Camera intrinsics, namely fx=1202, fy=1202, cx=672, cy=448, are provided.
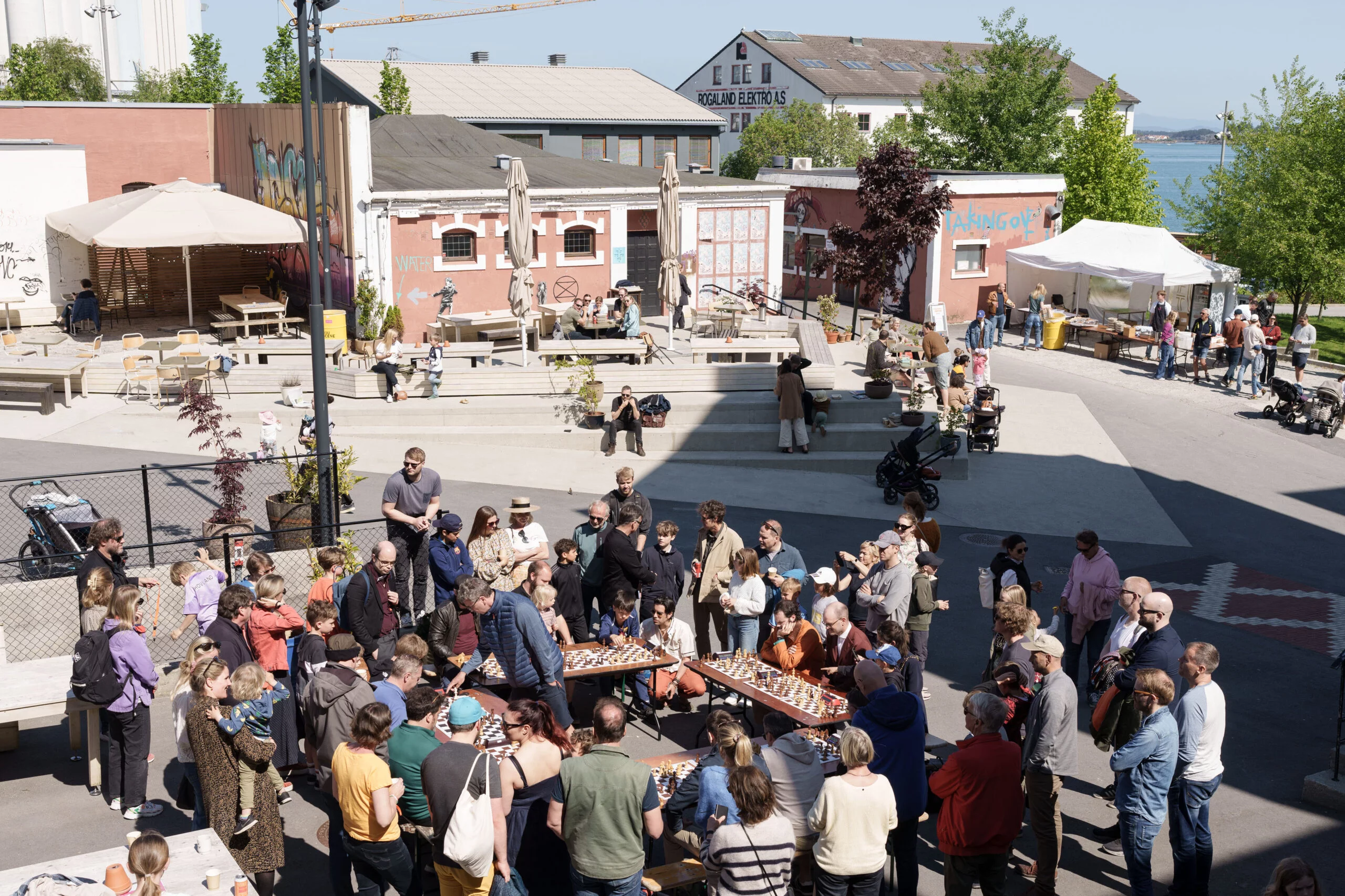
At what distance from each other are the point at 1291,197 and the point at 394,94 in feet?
99.6

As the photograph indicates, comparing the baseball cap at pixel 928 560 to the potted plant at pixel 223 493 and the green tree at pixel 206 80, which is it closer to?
the potted plant at pixel 223 493

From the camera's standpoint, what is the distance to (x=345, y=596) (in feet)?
31.8

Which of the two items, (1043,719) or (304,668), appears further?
(304,668)

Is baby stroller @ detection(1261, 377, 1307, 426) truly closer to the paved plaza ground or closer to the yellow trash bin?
the paved plaza ground

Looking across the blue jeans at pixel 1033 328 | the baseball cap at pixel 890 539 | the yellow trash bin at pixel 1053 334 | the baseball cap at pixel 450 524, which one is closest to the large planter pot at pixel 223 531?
the baseball cap at pixel 450 524

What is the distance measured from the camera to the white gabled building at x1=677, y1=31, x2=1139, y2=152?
73.0m

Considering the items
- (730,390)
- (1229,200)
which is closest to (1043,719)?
(730,390)

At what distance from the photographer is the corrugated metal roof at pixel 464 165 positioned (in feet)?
91.8

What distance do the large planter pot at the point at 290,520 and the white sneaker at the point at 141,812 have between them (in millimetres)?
5146

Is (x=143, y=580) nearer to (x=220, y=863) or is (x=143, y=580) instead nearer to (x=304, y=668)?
(x=304, y=668)

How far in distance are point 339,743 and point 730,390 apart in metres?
14.6

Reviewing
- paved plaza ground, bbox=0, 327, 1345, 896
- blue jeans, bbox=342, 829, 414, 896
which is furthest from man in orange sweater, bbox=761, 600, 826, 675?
blue jeans, bbox=342, 829, 414, 896

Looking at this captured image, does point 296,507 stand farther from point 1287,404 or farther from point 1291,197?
point 1291,197

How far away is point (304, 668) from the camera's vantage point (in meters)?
8.52
